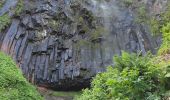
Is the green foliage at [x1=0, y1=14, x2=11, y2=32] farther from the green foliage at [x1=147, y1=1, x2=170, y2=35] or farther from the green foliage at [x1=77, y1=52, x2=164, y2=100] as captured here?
the green foliage at [x1=77, y1=52, x2=164, y2=100]

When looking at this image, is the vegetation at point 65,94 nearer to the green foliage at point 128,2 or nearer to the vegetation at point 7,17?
the vegetation at point 7,17

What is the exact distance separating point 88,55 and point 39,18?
319 cm

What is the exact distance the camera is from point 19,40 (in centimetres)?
1681

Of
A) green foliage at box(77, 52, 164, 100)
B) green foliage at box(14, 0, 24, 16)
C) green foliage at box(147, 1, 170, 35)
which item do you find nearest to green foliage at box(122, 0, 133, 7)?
green foliage at box(147, 1, 170, 35)

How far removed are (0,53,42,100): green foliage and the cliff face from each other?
4007 millimetres

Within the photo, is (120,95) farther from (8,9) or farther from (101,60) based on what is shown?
(8,9)

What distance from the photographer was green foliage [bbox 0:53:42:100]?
10883 mm

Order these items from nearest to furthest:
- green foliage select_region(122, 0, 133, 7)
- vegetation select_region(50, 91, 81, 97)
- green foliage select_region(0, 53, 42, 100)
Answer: green foliage select_region(0, 53, 42, 100)
vegetation select_region(50, 91, 81, 97)
green foliage select_region(122, 0, 133, 7)

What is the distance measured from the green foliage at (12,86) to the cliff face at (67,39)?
4.01 metres

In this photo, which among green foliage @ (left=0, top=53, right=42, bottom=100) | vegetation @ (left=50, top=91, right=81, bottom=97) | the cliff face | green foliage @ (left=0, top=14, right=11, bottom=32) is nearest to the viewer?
green foliage @ (left=0, top=53, right=42, bottom=100)

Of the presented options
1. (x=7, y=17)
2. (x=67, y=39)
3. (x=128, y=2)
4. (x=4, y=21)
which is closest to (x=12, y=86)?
(x=67, y=39)

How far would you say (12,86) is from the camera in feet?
37.4

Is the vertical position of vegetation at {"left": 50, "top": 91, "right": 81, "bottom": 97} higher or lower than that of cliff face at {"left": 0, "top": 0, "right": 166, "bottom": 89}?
lower

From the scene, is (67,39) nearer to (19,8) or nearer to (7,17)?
(19,8)
